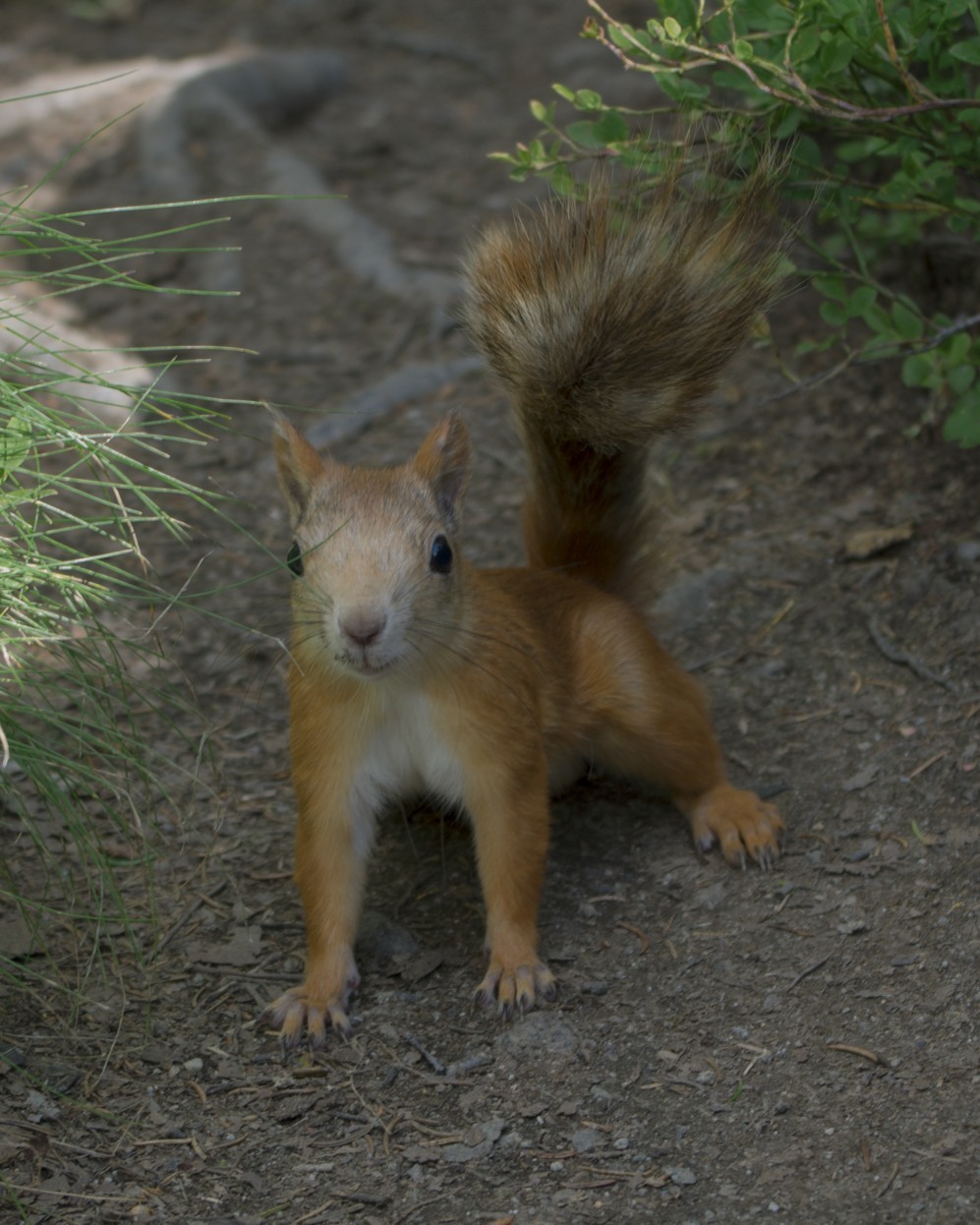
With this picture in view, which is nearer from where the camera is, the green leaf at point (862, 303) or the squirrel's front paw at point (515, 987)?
the squirrel's front paw at point (515, 987)

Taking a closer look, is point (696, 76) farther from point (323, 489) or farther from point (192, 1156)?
point (192, 1156)

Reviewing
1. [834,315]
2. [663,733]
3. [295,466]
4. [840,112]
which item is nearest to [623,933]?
[663,733]

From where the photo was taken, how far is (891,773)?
9.61ft

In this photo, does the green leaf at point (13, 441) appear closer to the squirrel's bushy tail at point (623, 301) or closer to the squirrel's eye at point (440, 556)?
the squirrel's eye at point (440, 556)

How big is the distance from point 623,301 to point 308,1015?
130 centimetres

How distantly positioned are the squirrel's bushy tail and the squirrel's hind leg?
0.45 m

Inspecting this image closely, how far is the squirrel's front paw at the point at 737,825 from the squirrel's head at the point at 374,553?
2.37ft

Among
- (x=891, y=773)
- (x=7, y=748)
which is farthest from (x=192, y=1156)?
(x=891, y=773)

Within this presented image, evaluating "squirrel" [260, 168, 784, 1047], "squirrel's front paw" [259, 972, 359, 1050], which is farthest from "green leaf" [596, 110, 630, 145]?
"squirrel's front paw" [259, 972, 359, 1050]

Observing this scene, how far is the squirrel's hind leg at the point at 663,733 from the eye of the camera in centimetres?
286

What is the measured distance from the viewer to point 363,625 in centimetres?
219

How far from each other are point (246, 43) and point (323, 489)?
4998 mm

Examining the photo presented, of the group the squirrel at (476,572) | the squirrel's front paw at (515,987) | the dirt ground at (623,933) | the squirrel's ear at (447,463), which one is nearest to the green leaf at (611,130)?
the squirrel at (476,572)

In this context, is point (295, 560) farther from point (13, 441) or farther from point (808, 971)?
point (808, 971)
